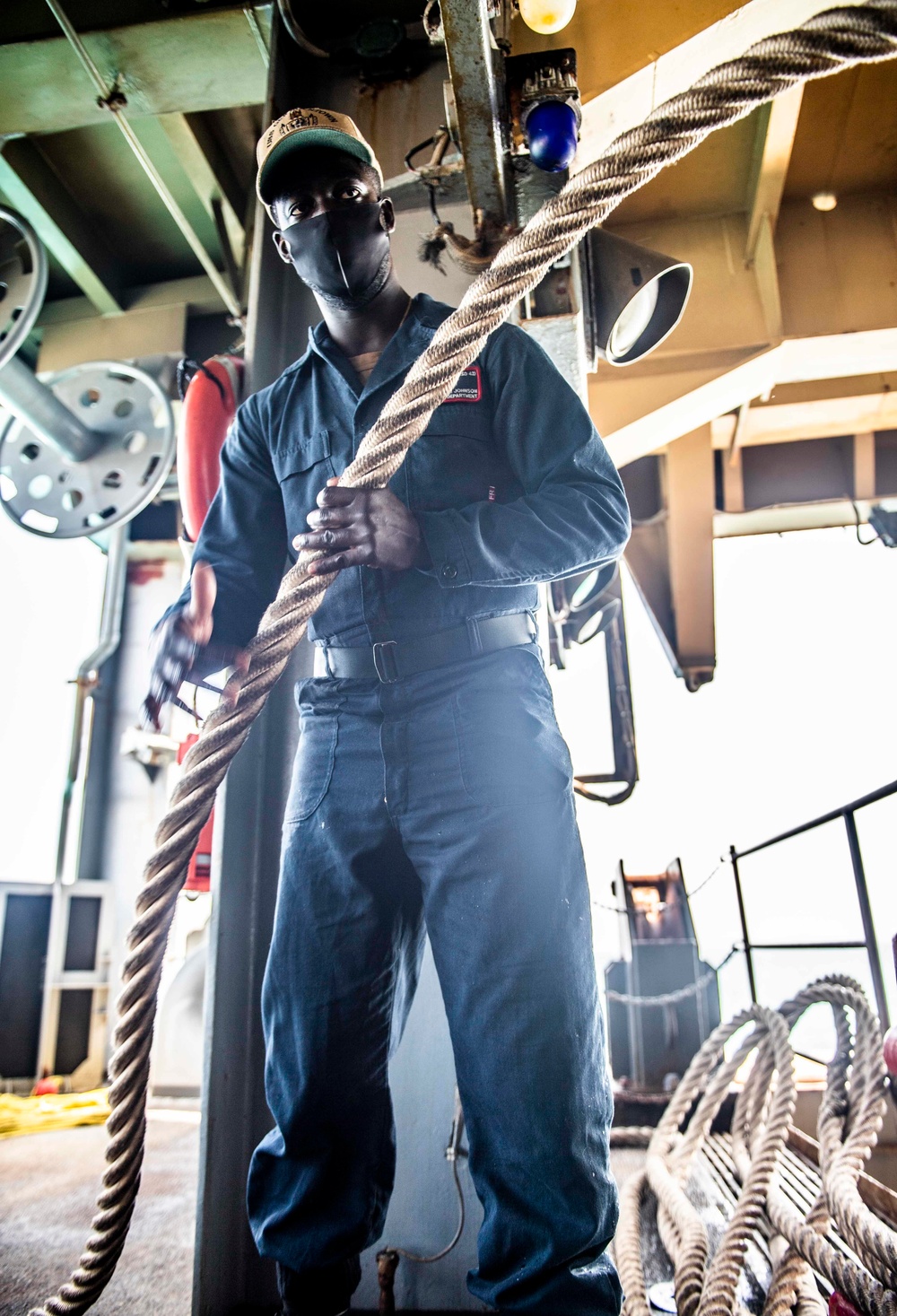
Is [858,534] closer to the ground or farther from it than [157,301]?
closer to the ground

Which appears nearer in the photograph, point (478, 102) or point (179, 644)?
point (179, 644)

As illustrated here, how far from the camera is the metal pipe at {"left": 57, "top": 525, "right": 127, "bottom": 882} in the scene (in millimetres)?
6465

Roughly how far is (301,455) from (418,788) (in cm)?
59

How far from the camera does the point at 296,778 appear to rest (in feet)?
4.01

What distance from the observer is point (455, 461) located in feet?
4.00

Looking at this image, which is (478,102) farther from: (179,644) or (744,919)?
(744,919)

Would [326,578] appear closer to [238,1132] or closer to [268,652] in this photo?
[268,652]

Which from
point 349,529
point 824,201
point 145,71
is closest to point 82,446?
point 145,71

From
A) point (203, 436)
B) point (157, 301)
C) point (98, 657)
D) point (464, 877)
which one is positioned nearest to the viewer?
point (464, 877)

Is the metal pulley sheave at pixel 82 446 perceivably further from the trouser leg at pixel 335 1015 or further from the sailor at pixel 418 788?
the trouser leg at pixel 335 1015

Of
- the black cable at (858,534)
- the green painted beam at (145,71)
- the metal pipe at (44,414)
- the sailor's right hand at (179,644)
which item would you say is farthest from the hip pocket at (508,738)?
the black cable at (858,534)

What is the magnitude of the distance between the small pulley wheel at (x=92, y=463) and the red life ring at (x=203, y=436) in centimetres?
242

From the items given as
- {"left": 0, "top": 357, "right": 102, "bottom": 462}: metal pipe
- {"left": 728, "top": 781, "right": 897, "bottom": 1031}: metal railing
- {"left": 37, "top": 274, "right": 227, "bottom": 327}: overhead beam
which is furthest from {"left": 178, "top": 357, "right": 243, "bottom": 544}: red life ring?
{"left": 37, "top": 274, "right": 227, "bottom": 327}: overhead beam

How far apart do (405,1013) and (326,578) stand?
721 mm
